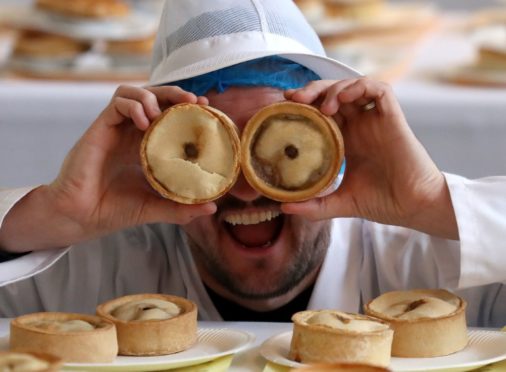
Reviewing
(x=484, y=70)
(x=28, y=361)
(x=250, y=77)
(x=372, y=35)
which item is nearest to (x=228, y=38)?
(x=250, y=77)

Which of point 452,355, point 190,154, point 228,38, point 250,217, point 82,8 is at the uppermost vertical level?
point 82,8

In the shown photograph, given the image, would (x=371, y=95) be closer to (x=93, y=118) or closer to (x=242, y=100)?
(x=242, y=100)

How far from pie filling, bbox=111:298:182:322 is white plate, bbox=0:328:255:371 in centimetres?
5

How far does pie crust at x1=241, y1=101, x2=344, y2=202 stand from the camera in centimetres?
135

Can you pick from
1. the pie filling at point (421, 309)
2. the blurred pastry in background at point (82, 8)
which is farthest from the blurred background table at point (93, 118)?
the pie filling at point (421, 309)

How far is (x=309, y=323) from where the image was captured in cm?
127

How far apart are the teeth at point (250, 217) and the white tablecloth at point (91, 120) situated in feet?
3.83

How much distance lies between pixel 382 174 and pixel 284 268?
0.70 feet

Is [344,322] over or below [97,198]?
below

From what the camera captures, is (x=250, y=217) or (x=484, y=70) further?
(x=484, y=70)

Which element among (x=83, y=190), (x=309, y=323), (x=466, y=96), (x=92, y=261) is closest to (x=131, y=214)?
(x=83, y=190)

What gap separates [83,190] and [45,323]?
319 mm

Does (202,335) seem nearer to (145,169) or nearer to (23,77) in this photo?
(145,169)

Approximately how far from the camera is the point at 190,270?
1.80m
